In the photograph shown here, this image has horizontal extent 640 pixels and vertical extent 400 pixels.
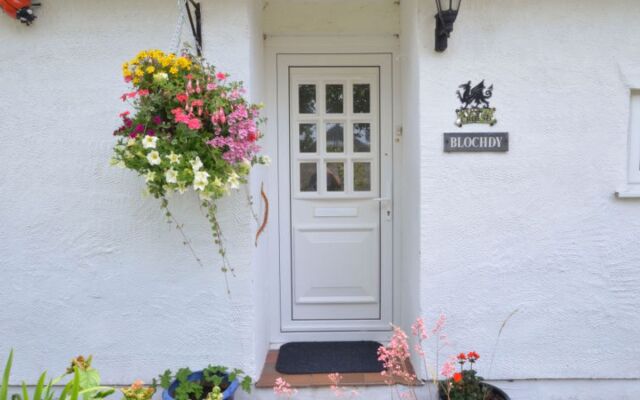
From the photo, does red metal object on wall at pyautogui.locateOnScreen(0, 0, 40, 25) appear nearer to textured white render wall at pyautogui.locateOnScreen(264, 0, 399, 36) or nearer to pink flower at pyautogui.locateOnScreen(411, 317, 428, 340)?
textured white render wall at pyautogui.locateOnScreen(264, 0, 399, 36)

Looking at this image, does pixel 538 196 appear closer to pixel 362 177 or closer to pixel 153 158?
pixel 362 177

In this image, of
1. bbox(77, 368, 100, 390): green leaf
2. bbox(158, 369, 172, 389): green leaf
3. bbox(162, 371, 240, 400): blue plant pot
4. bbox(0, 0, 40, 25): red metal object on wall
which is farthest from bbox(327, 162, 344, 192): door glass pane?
bbox(0, 0, 40, 25): red metal object on wall

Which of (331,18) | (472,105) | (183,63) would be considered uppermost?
(331,18)

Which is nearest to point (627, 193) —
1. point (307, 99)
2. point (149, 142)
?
point (307, 99)

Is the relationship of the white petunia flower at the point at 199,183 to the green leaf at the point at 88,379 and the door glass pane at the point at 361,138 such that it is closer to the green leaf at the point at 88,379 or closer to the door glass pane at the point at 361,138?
the green leaf at the point at 88,379

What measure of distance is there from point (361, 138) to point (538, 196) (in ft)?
4.30

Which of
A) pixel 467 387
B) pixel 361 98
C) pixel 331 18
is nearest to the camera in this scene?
pixel 467 387

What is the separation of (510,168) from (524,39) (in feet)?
2.66

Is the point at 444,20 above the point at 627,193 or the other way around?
above

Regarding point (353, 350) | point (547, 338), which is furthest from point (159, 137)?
point (547, 338)

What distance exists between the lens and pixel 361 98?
3.48 meters

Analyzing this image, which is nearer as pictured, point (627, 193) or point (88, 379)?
point (88, 379)

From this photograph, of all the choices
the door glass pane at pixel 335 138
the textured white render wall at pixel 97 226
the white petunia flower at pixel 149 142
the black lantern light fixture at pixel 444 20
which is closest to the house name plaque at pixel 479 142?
the black lantern light fixture at pixel 444 20

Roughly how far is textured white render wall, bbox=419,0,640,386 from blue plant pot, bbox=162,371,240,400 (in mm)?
1272
